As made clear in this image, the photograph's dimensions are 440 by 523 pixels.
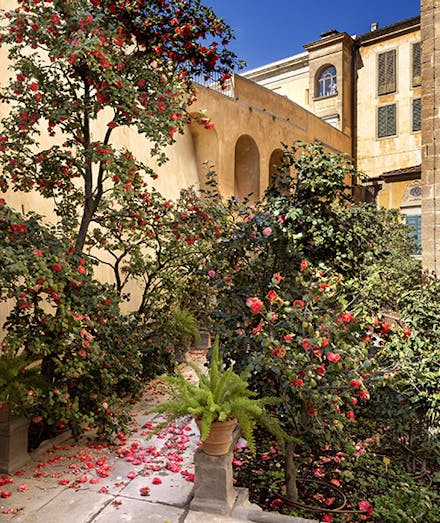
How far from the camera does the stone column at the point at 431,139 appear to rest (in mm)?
8047

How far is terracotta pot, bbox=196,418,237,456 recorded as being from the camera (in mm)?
3254

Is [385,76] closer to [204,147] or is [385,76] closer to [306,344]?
[204,147]

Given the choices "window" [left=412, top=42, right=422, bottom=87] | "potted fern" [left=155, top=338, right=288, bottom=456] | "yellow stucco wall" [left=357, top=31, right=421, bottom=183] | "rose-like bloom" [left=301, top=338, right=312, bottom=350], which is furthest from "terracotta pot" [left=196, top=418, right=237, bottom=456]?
"window" [left=412, top=42, right=422, bottom=87]

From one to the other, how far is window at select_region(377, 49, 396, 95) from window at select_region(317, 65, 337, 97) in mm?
2123

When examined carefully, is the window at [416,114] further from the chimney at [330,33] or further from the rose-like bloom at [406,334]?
the rose-like bloom at [406,334]

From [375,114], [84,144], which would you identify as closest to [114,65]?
[84,144]

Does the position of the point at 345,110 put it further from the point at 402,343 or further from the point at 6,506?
the point at 6,506

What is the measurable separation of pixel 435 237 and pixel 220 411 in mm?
6425

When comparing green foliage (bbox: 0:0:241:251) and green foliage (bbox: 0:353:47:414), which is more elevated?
green foliage (bbox: 0:0:241:251)

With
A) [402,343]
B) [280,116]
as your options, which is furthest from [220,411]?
[280,116]

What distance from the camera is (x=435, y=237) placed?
8055 mm

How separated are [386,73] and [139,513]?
74.5 ft

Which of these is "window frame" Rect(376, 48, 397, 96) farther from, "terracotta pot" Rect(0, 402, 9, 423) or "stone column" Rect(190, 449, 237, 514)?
"terracotta pot" Rect(0, 402, 9, 423)

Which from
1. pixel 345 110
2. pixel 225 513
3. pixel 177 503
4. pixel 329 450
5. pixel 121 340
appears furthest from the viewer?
pixel 345 110
